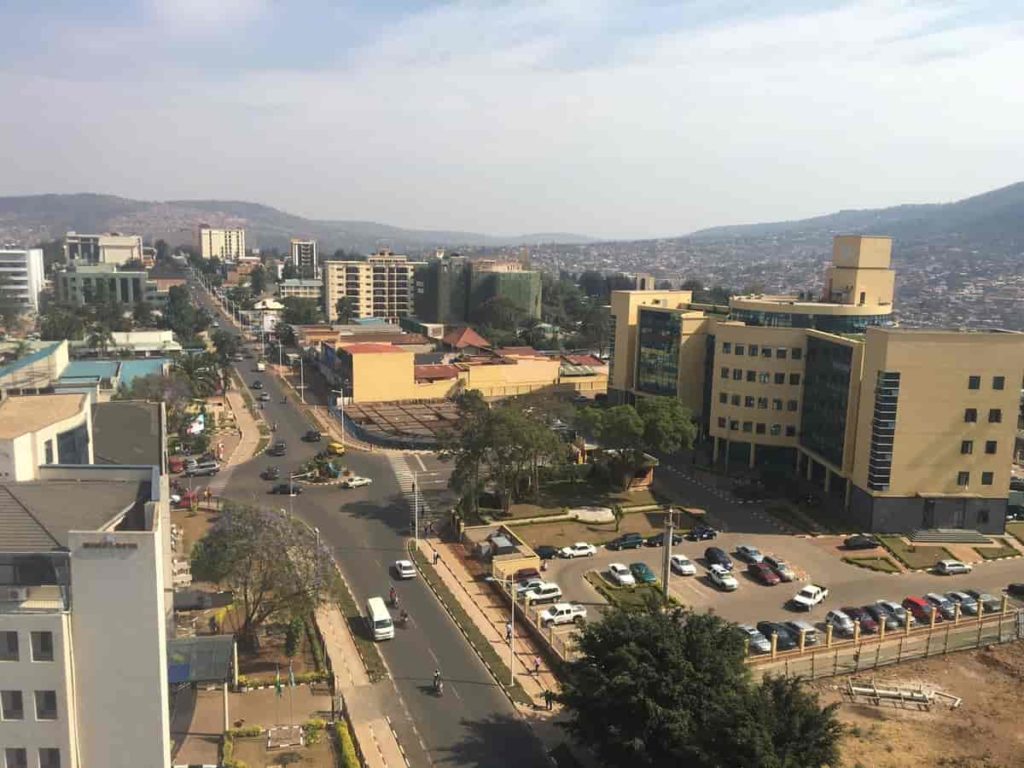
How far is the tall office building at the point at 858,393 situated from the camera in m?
→ 40.5

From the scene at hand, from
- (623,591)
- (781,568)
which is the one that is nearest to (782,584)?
(781,568)

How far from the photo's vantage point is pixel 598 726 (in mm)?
20984

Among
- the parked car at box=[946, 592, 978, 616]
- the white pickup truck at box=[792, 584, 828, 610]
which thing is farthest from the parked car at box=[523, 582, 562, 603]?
the parked car at box=[946, 592, 978, 616]

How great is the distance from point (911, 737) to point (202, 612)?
23776mm

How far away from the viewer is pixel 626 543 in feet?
129

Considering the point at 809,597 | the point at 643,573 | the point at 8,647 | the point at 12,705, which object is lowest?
the point at 643,573

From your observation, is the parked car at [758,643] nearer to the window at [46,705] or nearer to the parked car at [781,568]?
the parked car at [781,568]

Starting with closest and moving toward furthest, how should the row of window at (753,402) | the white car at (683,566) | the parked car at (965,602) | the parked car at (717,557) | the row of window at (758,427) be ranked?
the parked car at (965,602) < the white car at (683,566) < the parked car at (717,557) < the row of window at (753,402) < the row of window at (758,427)

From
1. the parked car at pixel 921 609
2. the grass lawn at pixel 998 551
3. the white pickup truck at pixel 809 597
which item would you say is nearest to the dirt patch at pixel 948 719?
the parked car at pixel 921 609

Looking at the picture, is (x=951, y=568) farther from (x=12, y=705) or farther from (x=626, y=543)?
(x=12, y=705)

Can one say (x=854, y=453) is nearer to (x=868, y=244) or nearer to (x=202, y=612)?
(x=868, y=244)

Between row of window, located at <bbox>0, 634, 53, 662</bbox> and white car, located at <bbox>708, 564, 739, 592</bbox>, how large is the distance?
84.6 feet

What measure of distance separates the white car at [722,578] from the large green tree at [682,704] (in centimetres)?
1261

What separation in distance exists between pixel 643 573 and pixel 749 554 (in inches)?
226
